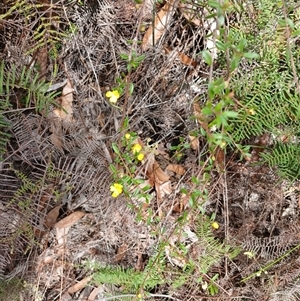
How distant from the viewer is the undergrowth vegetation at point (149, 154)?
5.98 ft

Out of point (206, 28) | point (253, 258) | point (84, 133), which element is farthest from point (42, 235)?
point (206, 28)

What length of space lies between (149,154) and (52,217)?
0.50 meters

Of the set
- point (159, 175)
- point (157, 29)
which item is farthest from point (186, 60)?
point (159, 175)

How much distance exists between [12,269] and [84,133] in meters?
0.65

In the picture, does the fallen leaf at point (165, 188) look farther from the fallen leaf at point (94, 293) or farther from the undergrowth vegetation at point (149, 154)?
the fallen leaf at point (94, 293)

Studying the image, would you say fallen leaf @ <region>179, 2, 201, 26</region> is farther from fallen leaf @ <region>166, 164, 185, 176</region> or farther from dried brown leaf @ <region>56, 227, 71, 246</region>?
dried brown leaf @ <region>56, 227, 71, 246</region>

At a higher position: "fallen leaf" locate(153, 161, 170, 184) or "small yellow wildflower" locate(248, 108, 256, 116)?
"small yellow wildflower" locate(248, 108, 256, 116)

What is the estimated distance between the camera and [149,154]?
76.4 inches

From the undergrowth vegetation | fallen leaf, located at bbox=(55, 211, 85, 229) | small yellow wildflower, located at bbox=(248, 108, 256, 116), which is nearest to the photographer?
small yellow wildflower, located at bbox=(248, 108, 256, 116)

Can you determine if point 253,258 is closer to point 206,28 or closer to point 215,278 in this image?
point 215,278

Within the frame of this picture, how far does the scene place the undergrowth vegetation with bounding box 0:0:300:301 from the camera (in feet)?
5.98

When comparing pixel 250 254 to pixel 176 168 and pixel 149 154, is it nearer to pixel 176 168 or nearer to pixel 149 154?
pixel 176 168

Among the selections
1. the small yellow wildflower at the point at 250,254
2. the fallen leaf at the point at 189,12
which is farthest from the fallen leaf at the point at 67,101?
the small yellow wildflower at the point at 250,254

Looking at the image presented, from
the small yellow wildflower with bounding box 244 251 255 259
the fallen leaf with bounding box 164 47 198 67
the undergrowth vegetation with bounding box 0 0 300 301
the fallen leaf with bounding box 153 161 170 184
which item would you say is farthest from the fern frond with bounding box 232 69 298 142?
the small yellow wildflower with bounding box 244 251 255 259
